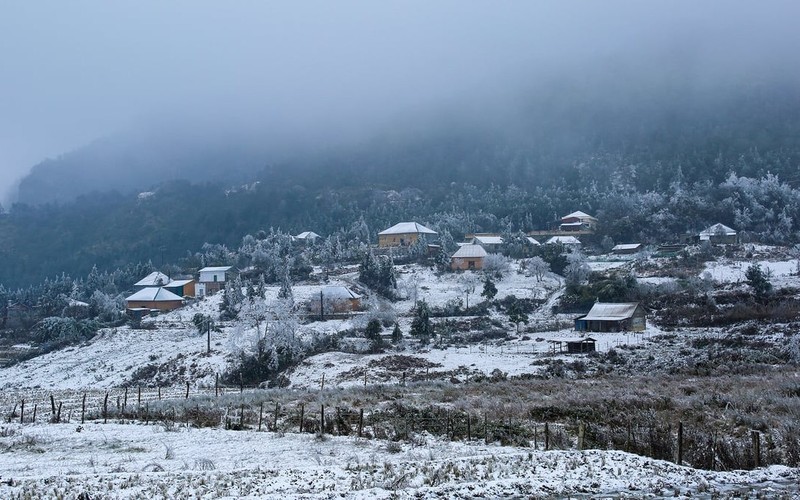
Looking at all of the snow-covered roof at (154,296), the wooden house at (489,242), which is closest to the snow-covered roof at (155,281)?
the snow-covered roof at (154,296)

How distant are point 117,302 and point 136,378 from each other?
108 feet

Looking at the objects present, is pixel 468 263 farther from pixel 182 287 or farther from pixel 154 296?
pixel 154 296

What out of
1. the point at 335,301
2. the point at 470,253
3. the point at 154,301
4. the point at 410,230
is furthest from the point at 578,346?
the point at 410,230

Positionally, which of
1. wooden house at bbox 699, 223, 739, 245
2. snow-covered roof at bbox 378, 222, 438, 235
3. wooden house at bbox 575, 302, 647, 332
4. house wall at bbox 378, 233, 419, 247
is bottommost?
wooden house at bbox 575, 302, 647, 332

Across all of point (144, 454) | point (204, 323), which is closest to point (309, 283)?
point (204, 323)

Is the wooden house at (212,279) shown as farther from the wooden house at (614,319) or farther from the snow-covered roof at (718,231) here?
the snow-covered roof at (718,231)

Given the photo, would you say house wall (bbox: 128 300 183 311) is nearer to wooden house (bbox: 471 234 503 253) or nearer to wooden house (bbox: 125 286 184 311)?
wooden house (bbox: 125 286 184 311)

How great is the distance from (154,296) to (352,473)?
66685 millimetres

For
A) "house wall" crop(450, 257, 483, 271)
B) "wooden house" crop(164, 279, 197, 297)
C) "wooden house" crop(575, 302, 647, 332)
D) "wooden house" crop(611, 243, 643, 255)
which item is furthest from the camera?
"wooden house" crop(611, 243, 643, 255)

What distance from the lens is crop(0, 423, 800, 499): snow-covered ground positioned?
11.6 meters

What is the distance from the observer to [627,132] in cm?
17200

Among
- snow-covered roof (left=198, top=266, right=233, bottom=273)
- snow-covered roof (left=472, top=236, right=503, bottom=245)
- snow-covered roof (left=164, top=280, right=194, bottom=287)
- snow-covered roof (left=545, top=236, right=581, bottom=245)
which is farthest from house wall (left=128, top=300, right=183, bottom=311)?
snow-covered roof (left=545, top=236, right=581, bottom=245)

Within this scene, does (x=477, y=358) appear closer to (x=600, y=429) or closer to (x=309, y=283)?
(x=600, y=429)

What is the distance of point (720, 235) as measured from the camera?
8088cm
